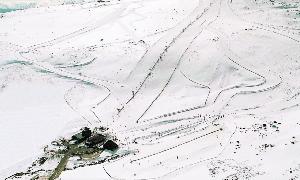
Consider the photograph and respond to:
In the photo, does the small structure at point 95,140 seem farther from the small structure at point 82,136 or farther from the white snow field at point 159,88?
the white snow field at point 159,88

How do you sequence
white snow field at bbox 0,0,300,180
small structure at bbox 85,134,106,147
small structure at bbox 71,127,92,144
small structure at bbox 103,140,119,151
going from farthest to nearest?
1. small structure at bbox 71,127,92,144
2. small structure at bbox 85,134,106,147
3. small structure at bbox 103,140,119,151
4. white snow field at bbox 0,0,300,180

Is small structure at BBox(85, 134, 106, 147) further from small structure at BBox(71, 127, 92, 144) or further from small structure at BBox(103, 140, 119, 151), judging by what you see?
small structure at BBox(103, 140, 119, 151)

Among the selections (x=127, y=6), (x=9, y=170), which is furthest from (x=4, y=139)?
(x=127, y=6)

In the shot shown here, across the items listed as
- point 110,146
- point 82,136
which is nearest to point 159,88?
point 82,136

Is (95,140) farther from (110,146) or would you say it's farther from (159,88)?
(159,88)

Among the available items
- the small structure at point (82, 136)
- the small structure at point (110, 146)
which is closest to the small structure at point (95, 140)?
the small structure at point (82, 136)

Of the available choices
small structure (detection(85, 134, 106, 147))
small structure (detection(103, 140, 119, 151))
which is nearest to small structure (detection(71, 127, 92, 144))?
small structure (detection(85, 134, 106, 147))

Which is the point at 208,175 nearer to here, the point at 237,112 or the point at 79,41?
the point at 237,112

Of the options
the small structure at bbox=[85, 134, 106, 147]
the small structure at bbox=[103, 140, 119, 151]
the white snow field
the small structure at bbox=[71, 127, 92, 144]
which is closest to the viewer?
the white snow field
